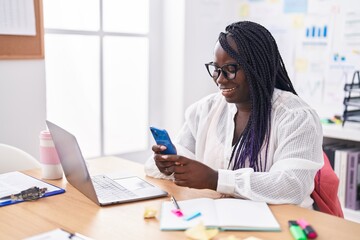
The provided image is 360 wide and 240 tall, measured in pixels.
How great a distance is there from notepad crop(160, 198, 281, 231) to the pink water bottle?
18.4 inches

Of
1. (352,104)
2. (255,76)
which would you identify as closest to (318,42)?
(352,104)

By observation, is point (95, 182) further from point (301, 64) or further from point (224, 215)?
point (301, 64)

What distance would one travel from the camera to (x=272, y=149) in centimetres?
153

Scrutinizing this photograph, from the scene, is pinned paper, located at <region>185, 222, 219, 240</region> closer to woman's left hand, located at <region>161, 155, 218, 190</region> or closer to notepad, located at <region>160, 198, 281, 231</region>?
notepad, located at <region>160, 198, 281, 231</region>

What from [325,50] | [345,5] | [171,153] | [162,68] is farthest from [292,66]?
[171,153]

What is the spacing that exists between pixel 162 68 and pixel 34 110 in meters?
0.96

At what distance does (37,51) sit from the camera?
2.29 metres

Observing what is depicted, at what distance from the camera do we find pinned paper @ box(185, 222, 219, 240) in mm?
1066

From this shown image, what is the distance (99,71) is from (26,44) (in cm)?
55

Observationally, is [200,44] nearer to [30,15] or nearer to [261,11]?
[261,11]

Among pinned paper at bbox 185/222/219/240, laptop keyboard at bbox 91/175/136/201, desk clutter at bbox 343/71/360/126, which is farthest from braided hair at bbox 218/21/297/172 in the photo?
desk clutter at bbox 343/71/360/126

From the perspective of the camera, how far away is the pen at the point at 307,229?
109cm

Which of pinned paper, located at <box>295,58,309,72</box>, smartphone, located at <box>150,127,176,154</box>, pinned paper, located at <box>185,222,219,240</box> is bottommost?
pinned paper, located at <box>185,222,219,240</box>

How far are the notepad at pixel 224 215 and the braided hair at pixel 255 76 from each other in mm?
283
